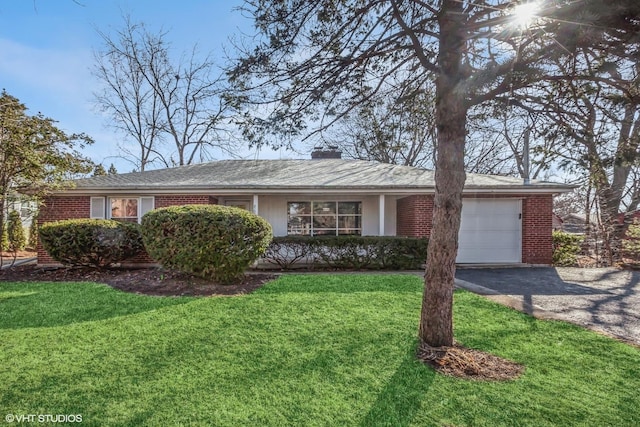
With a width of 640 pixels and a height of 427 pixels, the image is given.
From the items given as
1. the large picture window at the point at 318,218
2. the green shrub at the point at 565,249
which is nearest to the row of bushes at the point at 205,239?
the large picture window at the point at 318,218

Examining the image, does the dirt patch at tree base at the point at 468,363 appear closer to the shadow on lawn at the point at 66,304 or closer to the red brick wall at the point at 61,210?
the shadow on lawn at the point at 66,304

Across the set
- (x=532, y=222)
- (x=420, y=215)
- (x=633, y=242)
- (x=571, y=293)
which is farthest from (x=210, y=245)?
(x=633, y=242)

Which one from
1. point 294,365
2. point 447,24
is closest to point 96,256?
point 294,365

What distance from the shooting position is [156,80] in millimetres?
22109

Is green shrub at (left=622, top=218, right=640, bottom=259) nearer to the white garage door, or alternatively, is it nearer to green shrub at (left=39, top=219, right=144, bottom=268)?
the white garage door

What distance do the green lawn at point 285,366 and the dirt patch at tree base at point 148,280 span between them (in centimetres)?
81

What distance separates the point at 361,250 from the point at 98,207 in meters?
8.64

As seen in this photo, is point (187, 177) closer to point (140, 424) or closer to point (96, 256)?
point (96, 256)

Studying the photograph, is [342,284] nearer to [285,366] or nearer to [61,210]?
[285,366]

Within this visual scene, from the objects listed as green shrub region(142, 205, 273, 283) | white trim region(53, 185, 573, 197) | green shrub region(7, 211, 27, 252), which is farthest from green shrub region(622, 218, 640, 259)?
green shrub region(7, 211, 27, 252)

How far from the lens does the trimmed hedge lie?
9633 mm

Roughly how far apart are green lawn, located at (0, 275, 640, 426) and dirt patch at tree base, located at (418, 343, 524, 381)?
0.44 feet

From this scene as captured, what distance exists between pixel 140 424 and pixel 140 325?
2286 millimetres

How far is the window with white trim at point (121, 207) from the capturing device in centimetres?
1069
